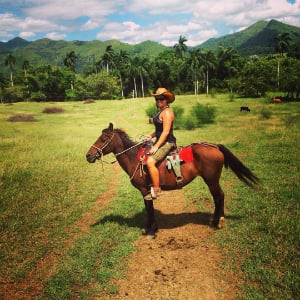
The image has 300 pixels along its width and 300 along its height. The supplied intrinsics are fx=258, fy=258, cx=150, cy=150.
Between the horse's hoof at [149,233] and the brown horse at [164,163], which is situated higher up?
the brown horse at [164,163]

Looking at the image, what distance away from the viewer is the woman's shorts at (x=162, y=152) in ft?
22.7

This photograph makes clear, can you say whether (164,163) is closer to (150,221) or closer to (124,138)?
(124,138)

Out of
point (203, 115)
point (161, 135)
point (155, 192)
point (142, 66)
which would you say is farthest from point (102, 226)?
point (142, 66)

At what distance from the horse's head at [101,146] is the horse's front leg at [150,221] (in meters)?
1.89

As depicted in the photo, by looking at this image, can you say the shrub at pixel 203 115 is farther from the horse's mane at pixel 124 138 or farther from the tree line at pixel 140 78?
the tree line at pixel 140 78

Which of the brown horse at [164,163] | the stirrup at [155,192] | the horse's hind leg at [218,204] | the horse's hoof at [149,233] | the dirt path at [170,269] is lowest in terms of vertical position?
the dirt path at [170,269]

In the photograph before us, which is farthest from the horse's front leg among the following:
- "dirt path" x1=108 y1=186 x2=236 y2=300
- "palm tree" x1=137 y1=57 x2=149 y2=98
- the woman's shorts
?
"palm tree" x1=137 y1=57 x2=149 y2=98

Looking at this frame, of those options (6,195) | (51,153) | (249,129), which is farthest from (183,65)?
(6,195)

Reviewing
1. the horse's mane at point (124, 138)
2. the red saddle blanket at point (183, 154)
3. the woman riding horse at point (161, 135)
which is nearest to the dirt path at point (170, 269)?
the woman riding horse at point (161, 135)

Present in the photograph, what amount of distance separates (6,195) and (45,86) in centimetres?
7870

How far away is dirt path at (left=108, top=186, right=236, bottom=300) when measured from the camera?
5102 mm

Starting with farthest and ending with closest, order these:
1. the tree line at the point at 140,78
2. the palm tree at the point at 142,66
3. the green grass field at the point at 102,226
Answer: the palm tree at the point at 142,66
the tree line at the point at 140,78
the green grass field at the point at 102,226

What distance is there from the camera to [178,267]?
5855mm

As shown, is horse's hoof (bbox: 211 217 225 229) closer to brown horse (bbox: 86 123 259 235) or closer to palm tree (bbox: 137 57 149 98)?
brown horse (bbox: 86 123 259 235)
